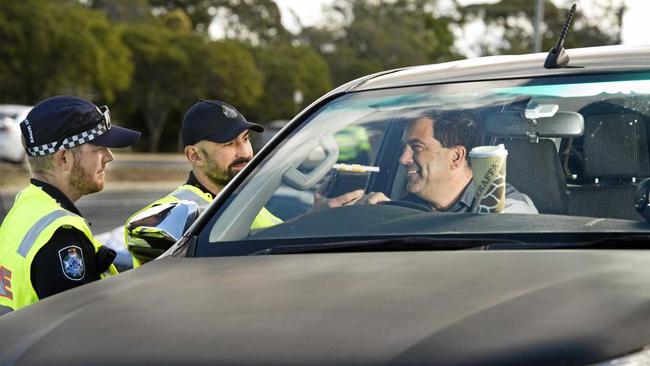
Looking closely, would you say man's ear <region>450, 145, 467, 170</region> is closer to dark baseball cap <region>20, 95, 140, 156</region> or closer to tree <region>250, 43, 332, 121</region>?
dark baseball cap <region>20, 95, 140, 156</region>

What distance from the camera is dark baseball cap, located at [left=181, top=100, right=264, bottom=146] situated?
5199 mm

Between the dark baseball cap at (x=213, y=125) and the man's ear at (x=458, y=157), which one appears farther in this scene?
the dark baseball cap at (x=213, y=125)

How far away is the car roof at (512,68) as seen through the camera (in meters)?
3.55

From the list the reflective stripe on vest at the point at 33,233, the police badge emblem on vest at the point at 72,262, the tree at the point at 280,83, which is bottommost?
the tree at the point at 280,83

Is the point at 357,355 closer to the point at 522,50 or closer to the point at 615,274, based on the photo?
the point at 615,274

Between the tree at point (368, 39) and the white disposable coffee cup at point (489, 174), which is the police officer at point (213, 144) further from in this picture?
the tree at point (368, 39)

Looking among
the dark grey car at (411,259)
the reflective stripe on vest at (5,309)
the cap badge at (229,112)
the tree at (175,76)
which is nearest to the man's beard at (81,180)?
the reflective stripe on vest at (5,309)

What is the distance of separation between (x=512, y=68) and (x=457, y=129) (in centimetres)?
25

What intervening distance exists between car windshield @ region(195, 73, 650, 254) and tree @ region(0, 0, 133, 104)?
44.8 metres

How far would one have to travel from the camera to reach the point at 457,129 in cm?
360

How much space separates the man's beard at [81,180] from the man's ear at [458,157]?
4.36 feet

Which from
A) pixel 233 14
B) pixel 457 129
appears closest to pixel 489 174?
pixel 457 129

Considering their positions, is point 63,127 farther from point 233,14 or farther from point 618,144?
point 233,14

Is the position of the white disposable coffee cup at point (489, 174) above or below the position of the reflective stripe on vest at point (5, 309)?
above
